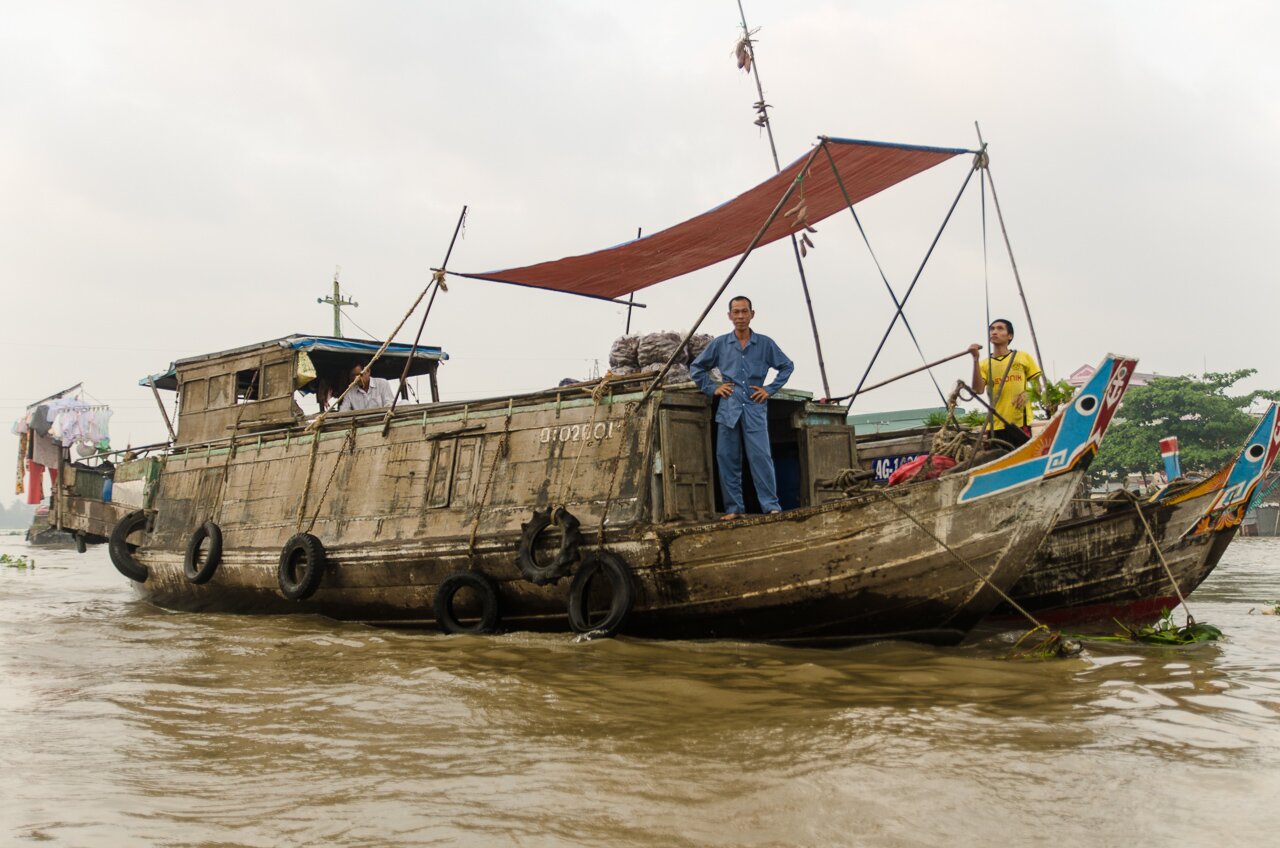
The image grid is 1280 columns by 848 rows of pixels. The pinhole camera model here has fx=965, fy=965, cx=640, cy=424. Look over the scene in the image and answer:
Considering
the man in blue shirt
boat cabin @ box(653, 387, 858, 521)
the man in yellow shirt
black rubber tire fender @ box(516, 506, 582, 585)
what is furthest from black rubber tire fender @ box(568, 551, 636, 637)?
the man in yellow shirt

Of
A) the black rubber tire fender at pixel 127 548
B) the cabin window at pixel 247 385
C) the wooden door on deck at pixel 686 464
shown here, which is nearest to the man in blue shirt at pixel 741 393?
the wooden door on deck at pixel 686 464

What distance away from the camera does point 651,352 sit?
8383 millimetres

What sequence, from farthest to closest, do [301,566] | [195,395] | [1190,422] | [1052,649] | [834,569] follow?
[1190,422] < [195,395] < [301,566] < [834,569] < [1052,649]

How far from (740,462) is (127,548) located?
26.9ft

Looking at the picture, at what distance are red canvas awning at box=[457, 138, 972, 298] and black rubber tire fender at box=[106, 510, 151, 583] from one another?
18.3 feet

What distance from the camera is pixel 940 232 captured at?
7941mm

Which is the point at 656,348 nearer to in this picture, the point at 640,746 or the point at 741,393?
the point at 741,393

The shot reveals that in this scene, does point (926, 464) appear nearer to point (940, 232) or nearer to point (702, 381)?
point (702, 381)

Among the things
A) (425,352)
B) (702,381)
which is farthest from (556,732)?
(425,352)

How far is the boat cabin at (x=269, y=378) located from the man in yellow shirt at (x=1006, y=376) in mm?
6218

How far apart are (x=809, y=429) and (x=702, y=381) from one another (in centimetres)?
139

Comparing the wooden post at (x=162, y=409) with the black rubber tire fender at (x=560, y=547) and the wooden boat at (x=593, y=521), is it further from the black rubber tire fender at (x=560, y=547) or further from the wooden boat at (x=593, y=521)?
the black rubber tire fender at (x=560, y=547)

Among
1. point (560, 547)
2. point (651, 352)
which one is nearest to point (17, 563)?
point (651, 352)

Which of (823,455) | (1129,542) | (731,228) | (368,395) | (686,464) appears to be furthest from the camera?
(368,395)
